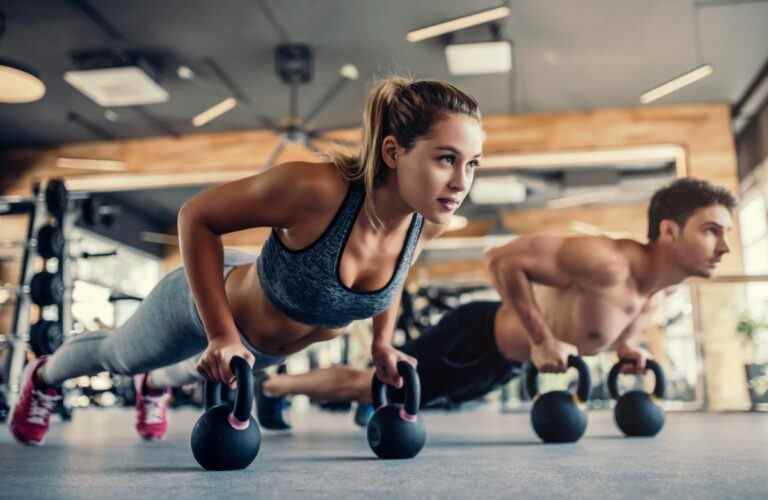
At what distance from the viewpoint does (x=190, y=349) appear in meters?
1.63

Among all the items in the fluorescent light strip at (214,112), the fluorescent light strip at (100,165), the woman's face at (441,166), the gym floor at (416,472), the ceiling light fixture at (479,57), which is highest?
the fluorescent light strip at (214,112)

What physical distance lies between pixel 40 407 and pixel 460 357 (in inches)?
49.7

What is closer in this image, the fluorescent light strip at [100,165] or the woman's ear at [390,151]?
the woman's ear at [390,151]

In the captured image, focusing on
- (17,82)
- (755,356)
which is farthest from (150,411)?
(755,356)

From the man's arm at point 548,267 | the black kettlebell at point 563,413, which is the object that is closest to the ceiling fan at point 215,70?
the man's arm at point 548,267

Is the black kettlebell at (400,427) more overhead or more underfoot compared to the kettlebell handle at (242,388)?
more underfoot

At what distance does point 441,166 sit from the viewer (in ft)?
4.12

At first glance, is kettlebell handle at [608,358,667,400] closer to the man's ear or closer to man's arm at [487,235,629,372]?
man's arm at [487,235,629,372]

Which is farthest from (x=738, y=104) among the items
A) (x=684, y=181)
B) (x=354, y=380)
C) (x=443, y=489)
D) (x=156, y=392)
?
(x=443, y=489)

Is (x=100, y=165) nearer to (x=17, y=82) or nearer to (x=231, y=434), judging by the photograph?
(x=17, y=82)

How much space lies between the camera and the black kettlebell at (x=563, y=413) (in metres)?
1.84

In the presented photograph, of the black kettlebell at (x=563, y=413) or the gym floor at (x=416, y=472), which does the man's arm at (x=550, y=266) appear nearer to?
the black kettlebell at (x=563, y=413)

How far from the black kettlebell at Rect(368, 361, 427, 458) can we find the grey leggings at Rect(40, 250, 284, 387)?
34cm

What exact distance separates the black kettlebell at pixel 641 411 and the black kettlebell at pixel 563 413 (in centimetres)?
26
